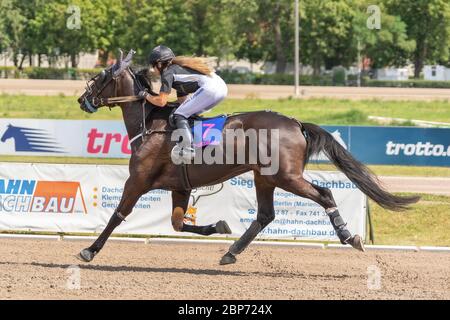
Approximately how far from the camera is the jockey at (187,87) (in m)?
9.61

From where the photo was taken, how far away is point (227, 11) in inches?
2495

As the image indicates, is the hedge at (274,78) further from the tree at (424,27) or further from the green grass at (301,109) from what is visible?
the green grass at (301,109)

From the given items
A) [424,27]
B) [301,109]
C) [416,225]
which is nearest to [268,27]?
[424,27]

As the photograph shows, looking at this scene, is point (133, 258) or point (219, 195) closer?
point (133, 258)

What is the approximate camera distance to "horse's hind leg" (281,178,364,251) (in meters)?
9.41

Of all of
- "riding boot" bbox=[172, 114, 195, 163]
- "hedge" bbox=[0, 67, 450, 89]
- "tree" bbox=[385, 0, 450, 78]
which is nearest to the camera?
"riding boot" bbox=[172, 114, 195, 163]

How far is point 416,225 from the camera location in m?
14.4

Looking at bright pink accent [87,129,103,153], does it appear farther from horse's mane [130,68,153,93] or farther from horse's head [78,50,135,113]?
horse's mane [130,68,153,93]

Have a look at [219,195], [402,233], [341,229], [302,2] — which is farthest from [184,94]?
[302,2]

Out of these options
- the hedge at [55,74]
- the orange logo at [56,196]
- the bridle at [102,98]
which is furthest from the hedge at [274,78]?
the bridle at [102,98]

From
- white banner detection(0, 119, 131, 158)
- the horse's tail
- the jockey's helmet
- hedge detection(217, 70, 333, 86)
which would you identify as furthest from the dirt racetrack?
hedge detection(217, 70, 333, 86)

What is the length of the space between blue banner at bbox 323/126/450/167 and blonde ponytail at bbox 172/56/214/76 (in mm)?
6545
